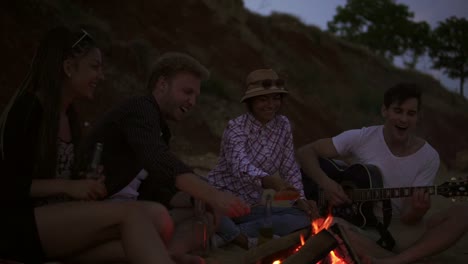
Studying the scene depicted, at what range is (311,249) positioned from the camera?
2.94 metres

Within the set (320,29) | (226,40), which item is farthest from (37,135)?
(320,29)

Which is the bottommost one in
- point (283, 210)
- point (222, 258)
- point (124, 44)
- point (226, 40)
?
point (222, 258)

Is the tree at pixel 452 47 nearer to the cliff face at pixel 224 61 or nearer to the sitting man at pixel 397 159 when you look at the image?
the cliff face at pixel 224 61

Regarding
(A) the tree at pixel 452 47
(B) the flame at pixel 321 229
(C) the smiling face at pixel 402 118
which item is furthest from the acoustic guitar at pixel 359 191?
(A) the tree at pixel 452 47

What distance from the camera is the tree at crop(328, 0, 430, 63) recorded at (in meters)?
34.0

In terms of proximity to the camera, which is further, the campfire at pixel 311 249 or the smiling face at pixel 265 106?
the smiling face at pixel 265 106

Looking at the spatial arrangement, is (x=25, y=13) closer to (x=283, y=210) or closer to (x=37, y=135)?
(x=283, y=210)

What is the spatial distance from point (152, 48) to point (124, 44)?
1.04 metres

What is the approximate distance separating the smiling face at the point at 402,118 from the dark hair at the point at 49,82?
2.67 metres

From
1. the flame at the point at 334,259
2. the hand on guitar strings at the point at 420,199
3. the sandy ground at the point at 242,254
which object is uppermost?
the hand on guitar strings at the point at 420,199

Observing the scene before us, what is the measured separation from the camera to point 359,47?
24.8m

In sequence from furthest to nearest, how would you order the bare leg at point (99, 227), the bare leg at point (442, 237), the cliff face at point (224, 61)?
the cliff face at point (224, 61) < the bare leg at point (442, 237) < the bare leg at point (99, 227)

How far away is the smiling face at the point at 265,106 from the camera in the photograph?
14.8ft

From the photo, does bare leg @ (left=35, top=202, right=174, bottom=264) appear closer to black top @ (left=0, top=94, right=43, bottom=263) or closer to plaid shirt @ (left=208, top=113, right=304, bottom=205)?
black top @ (left=0, top=94, right=43, bottom=263)
